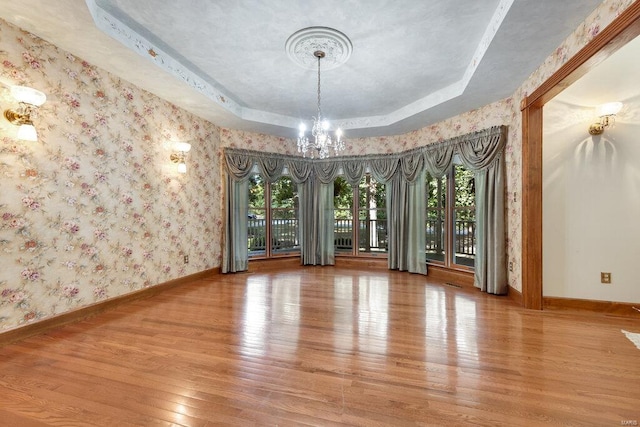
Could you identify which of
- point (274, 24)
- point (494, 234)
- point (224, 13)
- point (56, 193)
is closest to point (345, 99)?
point (274, 24)

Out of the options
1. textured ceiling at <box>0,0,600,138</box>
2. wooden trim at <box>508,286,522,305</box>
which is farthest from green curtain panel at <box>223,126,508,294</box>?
textured ceiling at <box>0,0,600,138</box>

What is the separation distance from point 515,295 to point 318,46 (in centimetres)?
378

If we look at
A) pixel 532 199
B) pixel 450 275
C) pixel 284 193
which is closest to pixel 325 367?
pixel 532 199

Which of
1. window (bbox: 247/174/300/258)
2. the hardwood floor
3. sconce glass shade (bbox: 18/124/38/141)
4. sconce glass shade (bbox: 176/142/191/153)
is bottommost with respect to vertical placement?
the hardwood floor

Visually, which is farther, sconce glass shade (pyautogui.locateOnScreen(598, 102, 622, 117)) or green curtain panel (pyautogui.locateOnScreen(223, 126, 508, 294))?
green curtain panel (pyautogui.locateOnScreen(223, 126, 508, 294))

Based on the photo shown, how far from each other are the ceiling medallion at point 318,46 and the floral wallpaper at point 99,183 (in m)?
2.04

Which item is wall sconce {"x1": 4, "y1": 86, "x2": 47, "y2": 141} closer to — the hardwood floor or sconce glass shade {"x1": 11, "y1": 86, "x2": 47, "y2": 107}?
sconce glass shade {"x1": 11, "y1": 86, "x2": 47, "y2": 107}

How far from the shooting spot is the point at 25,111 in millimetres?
2348

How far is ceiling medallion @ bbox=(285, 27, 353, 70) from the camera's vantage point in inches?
103

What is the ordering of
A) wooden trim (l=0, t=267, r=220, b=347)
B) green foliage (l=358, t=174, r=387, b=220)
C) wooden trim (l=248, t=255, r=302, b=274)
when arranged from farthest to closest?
green foliage (l=358, t=174, r=387, b=220) < wooden trim (l=248, t=255, r=302, b=274) < wooden trim (l=0, t=267, r=220, b=347)

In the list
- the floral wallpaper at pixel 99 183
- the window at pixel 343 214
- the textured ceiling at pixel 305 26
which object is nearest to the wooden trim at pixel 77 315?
the floral wallpaper at pixel 99 183

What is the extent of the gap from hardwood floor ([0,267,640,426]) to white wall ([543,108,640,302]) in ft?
1.51

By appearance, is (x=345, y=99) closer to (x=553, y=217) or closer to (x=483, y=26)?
(x=483, y=26)

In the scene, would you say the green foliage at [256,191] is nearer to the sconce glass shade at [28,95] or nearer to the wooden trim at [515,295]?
the sconce glass shade at [28,95]
